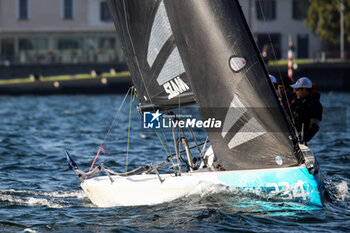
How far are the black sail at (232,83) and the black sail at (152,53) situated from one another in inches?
6.1

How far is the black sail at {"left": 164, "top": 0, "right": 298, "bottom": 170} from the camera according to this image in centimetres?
816

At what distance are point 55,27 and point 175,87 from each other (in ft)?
134

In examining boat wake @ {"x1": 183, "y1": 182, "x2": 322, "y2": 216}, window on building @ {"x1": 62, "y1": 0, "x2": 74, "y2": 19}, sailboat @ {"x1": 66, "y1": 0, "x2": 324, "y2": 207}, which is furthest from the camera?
window on building @ {"x1": 62, "y1": 0, "x2": 74, "y2": 19}

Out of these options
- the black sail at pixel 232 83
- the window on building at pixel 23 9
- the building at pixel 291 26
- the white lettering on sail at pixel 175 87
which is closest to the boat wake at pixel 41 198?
the white lettering on sail at pixel 175 87

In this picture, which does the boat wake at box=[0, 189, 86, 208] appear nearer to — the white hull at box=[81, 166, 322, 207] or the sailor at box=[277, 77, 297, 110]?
the white hull at box=[81, 166, 322, 207]

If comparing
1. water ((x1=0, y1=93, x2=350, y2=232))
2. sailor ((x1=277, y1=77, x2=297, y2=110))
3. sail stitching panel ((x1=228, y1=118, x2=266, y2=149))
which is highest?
sailor ((x1=277, y1=77, x2=297, y2=110))

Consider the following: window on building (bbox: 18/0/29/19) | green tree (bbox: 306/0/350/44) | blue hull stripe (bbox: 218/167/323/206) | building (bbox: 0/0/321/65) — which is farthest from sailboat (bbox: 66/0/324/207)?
window on building (bbox: 18/0/29/19)

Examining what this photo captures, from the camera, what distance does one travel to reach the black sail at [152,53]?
338 inches

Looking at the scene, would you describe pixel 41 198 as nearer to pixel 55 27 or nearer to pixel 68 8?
pixel 55 27

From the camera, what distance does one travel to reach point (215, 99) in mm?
8398

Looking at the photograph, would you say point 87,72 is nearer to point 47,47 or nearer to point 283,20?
point 47,47

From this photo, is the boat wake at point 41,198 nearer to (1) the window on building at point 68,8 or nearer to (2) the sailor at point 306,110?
(2) the sailor at point 306,110

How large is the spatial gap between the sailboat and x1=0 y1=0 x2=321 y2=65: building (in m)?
39.1

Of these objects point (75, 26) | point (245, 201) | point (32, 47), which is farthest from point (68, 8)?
point (245, 201)
